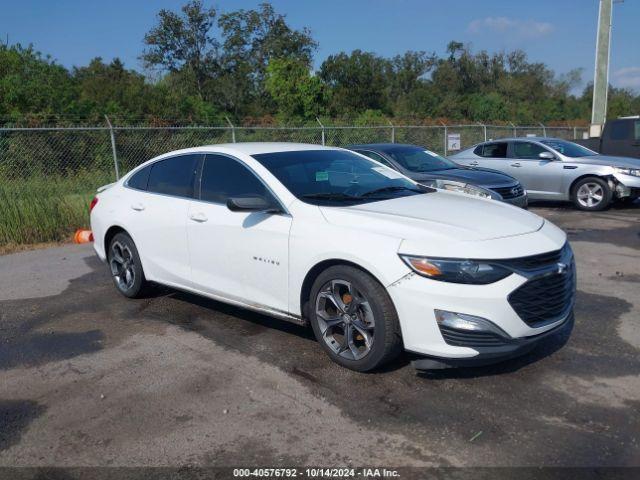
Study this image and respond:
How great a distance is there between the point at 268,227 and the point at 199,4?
3686cm

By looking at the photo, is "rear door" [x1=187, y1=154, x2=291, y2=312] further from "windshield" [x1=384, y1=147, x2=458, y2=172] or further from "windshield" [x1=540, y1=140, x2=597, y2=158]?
"windshield" [x1=540, y1=140, x2=597, y2=158]

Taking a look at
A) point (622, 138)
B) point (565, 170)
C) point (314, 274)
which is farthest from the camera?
point (622, 138)

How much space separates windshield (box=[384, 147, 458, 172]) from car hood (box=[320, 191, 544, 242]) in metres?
5.40

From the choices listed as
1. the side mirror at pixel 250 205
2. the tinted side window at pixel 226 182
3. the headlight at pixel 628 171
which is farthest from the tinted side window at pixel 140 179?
the headlight at pixel 628 171

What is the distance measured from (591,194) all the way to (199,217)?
933 centimetres

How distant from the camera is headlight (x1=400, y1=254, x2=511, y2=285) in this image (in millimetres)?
3748

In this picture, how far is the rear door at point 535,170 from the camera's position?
12312 mm

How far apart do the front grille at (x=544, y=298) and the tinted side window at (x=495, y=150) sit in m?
9.47

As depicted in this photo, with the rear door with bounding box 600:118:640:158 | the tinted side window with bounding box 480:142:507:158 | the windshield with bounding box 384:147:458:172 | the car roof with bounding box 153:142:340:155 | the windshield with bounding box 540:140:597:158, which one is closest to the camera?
the car roof with bounding box 153:142:340:155

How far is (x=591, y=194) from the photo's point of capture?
12.0 metres

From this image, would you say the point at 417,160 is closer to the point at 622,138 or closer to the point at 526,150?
the point at 526,150

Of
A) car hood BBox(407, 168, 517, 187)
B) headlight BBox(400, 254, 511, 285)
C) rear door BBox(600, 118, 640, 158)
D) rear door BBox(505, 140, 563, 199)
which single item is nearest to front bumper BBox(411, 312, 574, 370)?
headlight BBox(400, 254, 511, 285)

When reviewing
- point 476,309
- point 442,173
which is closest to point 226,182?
point 476,309

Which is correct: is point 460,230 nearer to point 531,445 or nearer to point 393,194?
point 393,194
